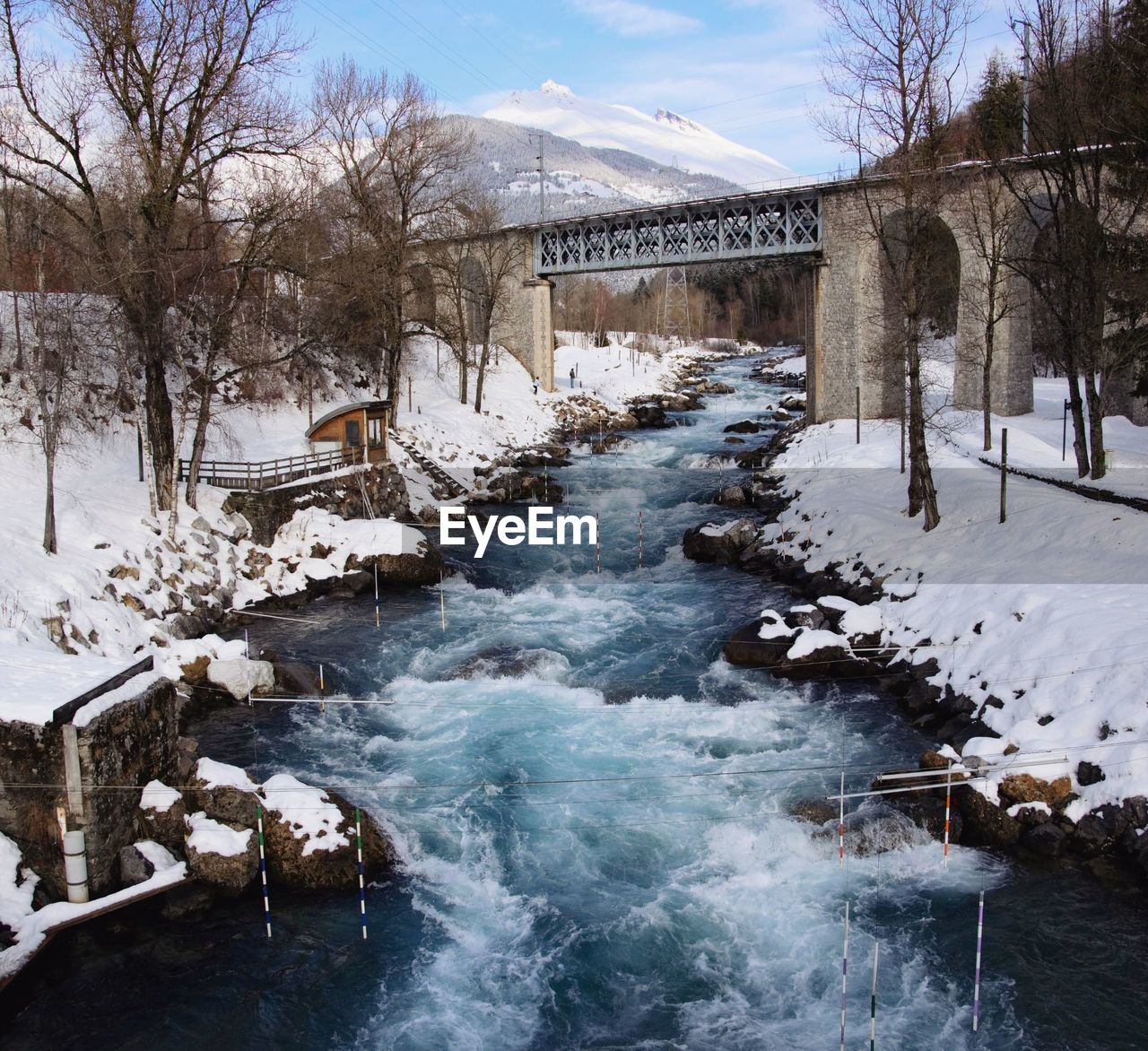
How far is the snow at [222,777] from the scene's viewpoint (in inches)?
572

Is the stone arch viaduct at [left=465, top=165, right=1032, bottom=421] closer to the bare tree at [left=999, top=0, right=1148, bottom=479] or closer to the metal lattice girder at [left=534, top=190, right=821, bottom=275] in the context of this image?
the metal lattice girder at [left=534, top=190, right=821, bottom=275]

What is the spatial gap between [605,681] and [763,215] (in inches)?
1418

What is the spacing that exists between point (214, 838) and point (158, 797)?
3.65 ft

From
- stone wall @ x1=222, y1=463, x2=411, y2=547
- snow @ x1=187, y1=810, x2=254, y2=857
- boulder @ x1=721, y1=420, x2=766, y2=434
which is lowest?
snow @ x1=187, y1=810, x2=254, y2=857

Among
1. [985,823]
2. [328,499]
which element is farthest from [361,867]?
[328,499]

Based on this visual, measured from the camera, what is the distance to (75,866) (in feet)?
42.8

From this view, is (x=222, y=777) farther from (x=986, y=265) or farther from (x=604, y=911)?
(x=986, y=265)

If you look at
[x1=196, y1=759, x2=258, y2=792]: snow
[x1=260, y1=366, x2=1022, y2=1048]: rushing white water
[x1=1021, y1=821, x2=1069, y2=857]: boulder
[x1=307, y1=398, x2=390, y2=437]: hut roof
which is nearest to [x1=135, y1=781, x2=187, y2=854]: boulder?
[x1=196, y1=759, x2=258, y2=792]: snow

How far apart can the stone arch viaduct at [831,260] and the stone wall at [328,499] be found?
1980 centimetres

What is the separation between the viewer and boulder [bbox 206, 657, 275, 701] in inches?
794

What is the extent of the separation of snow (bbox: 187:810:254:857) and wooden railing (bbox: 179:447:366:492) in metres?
16.5

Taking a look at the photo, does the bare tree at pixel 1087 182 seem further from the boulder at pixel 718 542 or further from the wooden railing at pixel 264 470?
the wooden railing at pixel 264 470

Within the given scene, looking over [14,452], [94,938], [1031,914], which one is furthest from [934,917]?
[14,452]

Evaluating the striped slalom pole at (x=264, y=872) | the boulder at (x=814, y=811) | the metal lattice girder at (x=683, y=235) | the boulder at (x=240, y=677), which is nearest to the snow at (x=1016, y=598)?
the boulder at (x=814, y=811)
